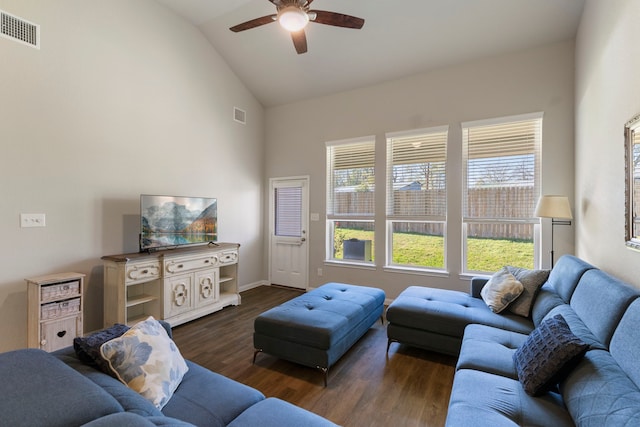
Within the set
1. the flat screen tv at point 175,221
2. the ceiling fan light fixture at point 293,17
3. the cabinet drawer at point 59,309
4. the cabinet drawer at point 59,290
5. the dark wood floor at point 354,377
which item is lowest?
the dark wood floor at point 354,377

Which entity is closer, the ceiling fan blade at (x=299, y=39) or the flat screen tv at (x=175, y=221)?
the ceiling fan blade at (x=299, y=39)

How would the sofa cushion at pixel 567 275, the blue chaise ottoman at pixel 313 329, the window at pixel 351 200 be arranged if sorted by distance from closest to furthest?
the sofa cushion at pixel 567 275
the blue chaise ottoman at pixel 313 329
the window at pixel 351 200

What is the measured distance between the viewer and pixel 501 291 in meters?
2.66

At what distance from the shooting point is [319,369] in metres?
2.49

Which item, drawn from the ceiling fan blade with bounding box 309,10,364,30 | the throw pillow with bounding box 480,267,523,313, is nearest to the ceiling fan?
→ the ceiling fan blade with bounding box 309,10,364,30

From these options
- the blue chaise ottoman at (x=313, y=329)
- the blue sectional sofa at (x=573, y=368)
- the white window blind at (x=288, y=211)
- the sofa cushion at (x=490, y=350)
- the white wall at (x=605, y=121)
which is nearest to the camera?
the blue sectional sofa at (x=573, y=368)

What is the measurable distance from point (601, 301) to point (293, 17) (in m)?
2.76

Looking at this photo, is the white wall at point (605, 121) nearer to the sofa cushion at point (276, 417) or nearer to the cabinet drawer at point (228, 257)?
the sofa cushion at point (276, 417)

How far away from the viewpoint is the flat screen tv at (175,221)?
11.1 feet

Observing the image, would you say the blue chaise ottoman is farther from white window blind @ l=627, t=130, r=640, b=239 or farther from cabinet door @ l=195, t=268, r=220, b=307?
white window blind @ l=627, t=130, r=640, b=239

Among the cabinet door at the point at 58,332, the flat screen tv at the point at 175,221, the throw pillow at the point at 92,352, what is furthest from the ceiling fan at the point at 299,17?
the cabinet door at the point at 58,332

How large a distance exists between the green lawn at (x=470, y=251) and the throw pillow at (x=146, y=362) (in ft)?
11.3

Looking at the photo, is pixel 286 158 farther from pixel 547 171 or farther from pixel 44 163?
pixel 547 171

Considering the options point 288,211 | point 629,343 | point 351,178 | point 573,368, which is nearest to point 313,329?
point 573,368
